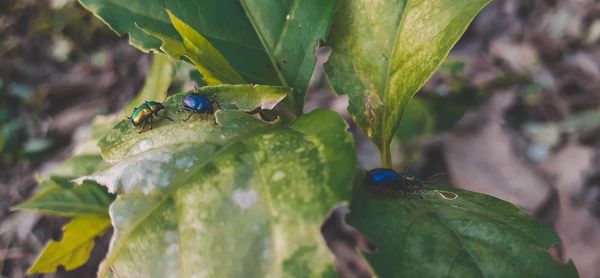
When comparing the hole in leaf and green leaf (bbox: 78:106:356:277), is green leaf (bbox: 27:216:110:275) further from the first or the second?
the hole in leaf

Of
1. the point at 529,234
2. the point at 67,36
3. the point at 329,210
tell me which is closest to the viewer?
the point at 329,210

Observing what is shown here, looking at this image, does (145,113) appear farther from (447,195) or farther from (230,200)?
(447,195)

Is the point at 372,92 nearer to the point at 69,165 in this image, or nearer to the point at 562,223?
the point at 69,165

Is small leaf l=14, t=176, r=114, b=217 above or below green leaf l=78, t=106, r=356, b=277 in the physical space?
below

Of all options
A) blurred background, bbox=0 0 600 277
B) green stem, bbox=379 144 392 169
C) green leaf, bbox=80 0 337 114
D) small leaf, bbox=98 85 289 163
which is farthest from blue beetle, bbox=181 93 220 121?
blurred background, bbox=0 0 600 277

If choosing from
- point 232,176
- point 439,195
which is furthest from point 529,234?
point 232,176
